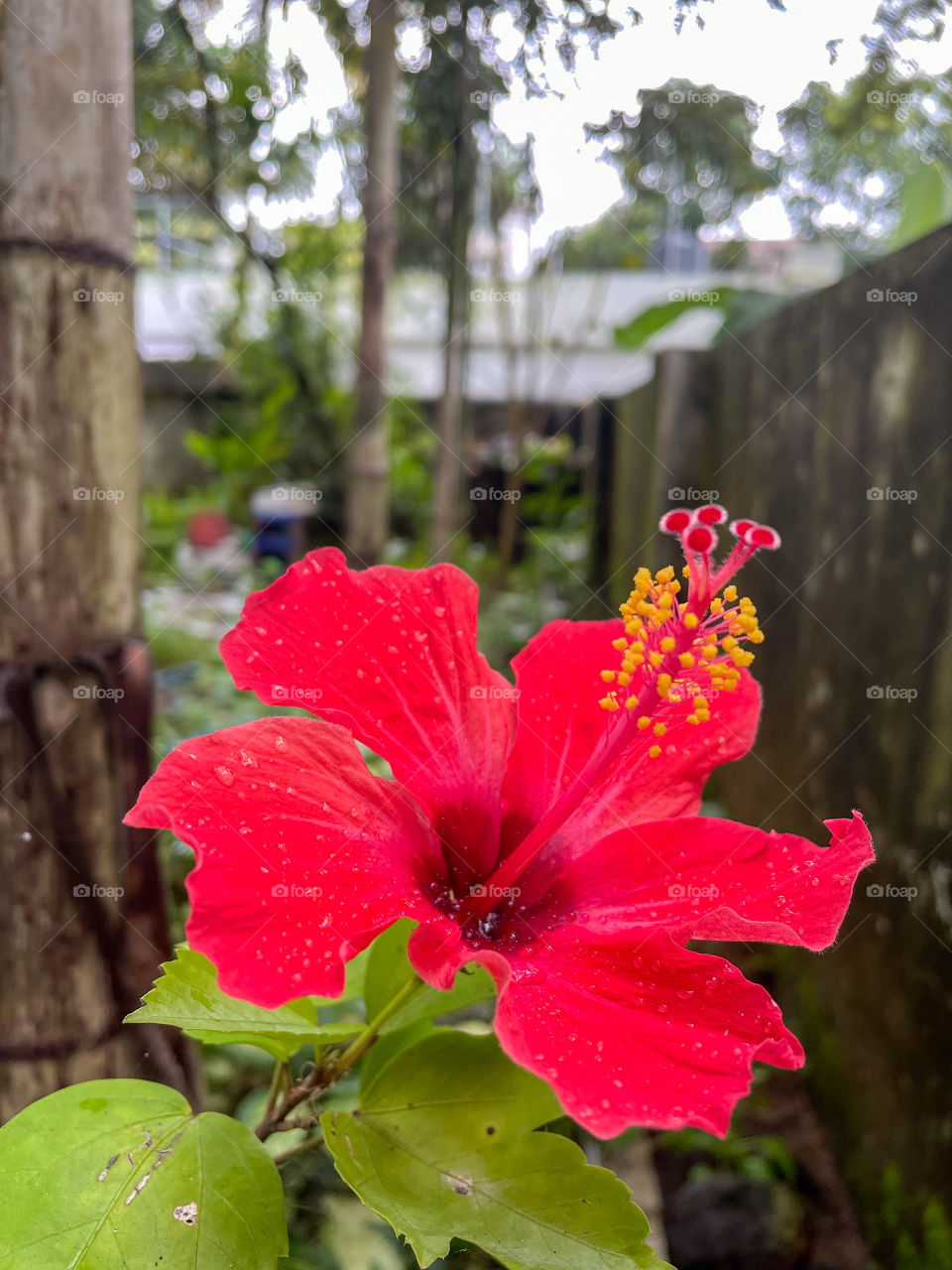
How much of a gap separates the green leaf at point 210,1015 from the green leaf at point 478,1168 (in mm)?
64

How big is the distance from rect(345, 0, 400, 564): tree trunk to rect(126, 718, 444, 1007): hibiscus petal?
1.01m

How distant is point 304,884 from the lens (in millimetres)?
486

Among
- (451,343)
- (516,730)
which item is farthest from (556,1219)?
(451,343)

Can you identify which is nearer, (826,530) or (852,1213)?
(852,1213)

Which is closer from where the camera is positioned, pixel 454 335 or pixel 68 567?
pixel 68 567

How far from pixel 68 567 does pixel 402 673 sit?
452 millimetres

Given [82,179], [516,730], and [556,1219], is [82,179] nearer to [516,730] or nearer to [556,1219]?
[516,730]

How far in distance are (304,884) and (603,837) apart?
0.23 meters

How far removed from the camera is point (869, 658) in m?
1.48

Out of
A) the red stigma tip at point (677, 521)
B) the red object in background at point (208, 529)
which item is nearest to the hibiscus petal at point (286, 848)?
the red stigma tip at point (677, 521)

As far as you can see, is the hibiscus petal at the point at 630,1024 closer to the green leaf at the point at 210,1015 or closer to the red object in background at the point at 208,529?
the green leaf at the point at 210,1015

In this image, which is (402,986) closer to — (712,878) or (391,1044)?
(391,1044)

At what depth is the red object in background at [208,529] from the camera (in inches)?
159

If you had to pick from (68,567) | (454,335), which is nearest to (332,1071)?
(68,567)
